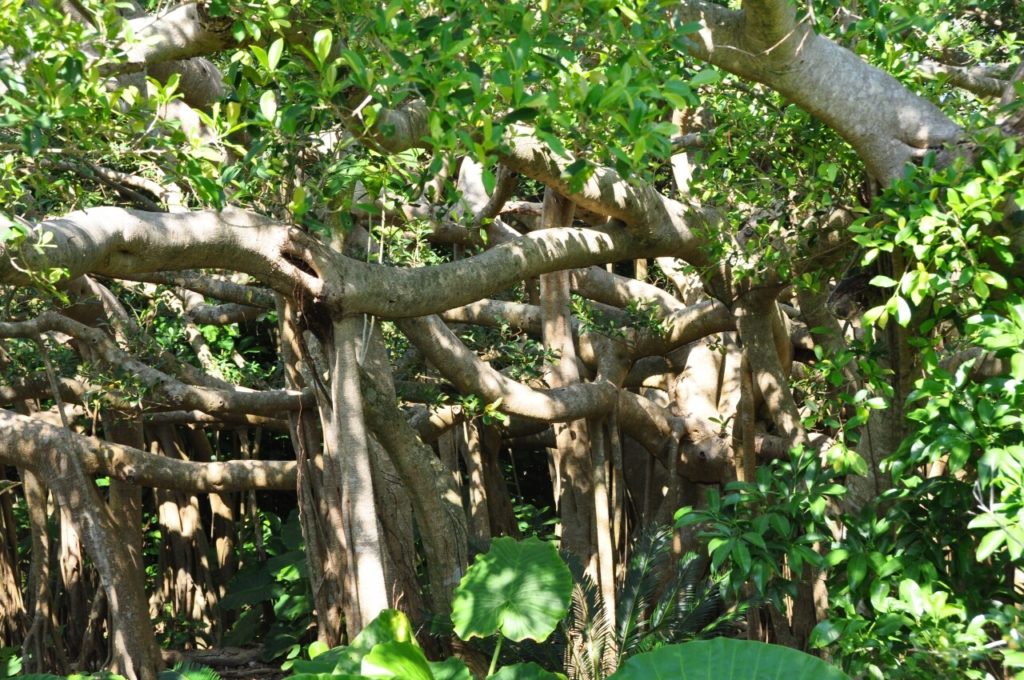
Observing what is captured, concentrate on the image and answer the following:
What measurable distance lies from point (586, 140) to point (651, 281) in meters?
5.73

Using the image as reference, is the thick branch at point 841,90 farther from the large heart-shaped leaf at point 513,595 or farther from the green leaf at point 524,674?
the green leaf at point 524,674

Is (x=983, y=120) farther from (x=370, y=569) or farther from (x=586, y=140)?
(x=370, y=569)

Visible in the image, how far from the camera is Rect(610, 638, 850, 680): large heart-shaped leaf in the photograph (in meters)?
3.24

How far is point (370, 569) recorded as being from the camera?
3871mm

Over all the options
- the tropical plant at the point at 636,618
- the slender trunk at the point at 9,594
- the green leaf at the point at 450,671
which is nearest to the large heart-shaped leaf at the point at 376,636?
the green leaf at the point at 450,671

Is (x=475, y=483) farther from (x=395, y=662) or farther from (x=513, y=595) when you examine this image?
(x=395, y=662)

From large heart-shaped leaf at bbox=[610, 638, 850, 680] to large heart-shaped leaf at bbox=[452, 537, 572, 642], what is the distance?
68 cm

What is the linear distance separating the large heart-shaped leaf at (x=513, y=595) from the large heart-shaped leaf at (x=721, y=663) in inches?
26.9

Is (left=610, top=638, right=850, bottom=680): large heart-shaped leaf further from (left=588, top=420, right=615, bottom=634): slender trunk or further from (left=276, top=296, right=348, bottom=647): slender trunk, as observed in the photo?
(left=588, top=420, right=615, bottom=634): slender trunk

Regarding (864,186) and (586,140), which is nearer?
(586,140)

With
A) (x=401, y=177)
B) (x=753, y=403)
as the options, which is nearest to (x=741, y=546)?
(x=401, y=177)

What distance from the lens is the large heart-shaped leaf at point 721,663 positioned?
10.6 ft

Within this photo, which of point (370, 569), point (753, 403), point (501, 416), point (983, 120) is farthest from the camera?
point (753, 403)

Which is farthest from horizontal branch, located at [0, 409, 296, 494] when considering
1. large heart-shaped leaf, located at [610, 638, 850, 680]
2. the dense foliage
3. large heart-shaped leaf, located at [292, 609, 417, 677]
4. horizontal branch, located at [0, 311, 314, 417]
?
large heart-shaped leaf, located at [610, 638, 850, 680]
